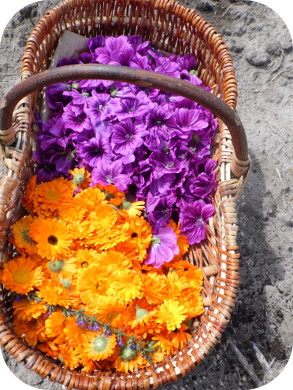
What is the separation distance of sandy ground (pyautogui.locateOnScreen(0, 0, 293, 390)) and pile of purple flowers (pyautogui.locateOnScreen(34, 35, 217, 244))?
0.39 metres

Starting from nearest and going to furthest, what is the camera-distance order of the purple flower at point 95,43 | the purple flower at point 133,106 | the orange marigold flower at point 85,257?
the orange marigold flower at point 85,257 < the purple flower at point 133,106 < the purple flower at point 95,43

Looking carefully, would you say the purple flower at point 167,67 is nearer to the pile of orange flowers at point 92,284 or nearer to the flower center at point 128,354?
the pile of orange flowers at point 92,284

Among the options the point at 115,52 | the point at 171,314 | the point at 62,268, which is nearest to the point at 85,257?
the point at 62,268

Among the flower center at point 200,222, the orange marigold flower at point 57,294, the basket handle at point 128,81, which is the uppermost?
the basket handle at point 128,81

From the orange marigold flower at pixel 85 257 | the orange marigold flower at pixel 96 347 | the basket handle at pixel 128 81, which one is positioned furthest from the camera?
the orange marigold flower at pixel 85 257

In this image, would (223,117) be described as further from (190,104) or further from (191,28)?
(191,28)

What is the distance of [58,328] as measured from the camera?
1319 mm

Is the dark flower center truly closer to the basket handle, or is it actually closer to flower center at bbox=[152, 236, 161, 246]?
the basket handle

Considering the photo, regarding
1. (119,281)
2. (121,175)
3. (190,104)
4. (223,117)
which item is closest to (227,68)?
(190,104)

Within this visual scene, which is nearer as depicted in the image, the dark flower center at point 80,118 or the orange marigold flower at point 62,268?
the orange marigold flower at point 62,268

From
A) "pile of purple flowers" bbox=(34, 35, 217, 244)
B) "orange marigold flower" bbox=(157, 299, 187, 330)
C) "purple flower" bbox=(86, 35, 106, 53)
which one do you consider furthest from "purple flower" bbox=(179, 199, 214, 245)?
"purple flower" bbox=(86, 35, 106, 53)

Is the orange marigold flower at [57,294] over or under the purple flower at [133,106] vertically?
under

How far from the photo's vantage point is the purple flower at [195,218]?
149 cm

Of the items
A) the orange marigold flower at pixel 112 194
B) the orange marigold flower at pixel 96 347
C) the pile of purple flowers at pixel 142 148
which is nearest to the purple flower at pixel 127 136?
the pile of purple flowers at pixel 142 148
